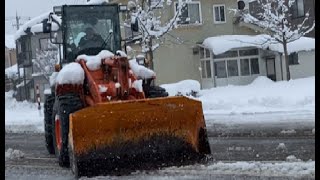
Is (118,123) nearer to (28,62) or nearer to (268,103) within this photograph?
(268,103)

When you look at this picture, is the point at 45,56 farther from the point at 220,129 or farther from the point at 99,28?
the point at 99,28

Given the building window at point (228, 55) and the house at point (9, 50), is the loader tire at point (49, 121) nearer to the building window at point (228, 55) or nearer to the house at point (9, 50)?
the house at point (9, 50)

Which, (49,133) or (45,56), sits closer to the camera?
(49,133)

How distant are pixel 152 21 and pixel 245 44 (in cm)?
727

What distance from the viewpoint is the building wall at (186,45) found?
102ft

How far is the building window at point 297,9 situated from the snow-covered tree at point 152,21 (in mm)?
9740

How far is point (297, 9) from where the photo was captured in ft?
120

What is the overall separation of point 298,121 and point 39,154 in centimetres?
609

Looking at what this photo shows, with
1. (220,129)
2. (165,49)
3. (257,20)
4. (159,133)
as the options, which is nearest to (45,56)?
(165,49)

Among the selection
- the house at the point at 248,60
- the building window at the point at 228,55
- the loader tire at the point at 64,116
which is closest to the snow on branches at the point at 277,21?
the house at the point at 248,60

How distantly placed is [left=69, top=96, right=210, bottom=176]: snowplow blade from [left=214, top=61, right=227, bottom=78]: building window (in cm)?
2450

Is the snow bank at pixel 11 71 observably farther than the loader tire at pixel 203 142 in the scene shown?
Yes
